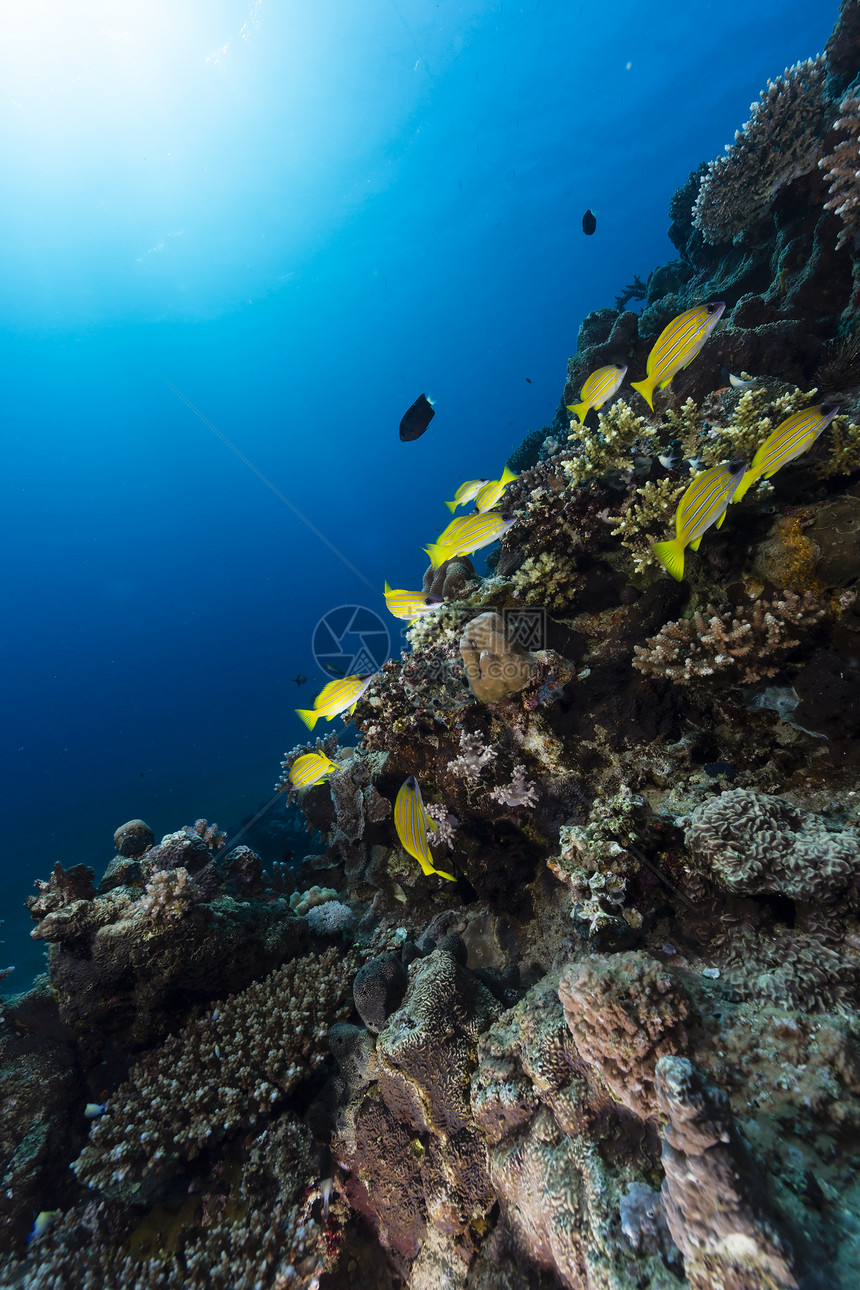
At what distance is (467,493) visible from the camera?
4418 mm

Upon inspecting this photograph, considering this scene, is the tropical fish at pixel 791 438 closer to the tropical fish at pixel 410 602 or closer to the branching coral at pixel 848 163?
the tropical fish at pixel 410 602

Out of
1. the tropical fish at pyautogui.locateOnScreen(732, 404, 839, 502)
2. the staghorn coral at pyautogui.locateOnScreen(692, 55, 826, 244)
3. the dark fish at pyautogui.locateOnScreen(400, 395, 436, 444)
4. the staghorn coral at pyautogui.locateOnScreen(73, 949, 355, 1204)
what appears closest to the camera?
the tropical fish at pyautogui.locateOnScreen(732, 404, 839, 502)

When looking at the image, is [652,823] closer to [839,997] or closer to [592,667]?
[839,997]

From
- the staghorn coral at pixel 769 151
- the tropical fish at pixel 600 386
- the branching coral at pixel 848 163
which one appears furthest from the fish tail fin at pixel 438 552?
the staghorn coral at pixel 769 151

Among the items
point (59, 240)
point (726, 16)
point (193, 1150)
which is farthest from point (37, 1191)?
point (59, 240)

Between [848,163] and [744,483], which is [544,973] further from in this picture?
[848,163]

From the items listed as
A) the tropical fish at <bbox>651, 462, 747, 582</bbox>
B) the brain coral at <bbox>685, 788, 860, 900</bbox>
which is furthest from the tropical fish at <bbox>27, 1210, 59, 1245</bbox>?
the tropical fish at <bbox>651, 462, 747, 582</bbox>

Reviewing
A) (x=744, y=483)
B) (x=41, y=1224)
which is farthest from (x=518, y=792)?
(x=41, y=1224)

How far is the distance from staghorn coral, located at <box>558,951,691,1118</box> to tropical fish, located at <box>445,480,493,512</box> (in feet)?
11.4

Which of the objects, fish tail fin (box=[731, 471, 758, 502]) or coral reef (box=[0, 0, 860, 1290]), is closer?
coral reef (box=[0, 0, 860, 1290])

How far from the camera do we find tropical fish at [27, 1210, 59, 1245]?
9.88 ft

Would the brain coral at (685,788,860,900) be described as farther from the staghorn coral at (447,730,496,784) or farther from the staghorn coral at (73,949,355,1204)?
the staghorn coral at (73,949,355,1204)

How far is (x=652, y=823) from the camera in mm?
3008

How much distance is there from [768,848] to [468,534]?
2.65m
